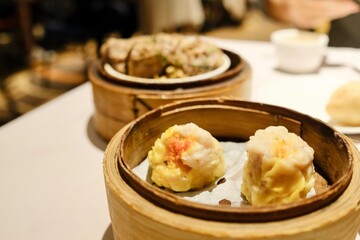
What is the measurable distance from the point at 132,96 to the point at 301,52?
1.01m

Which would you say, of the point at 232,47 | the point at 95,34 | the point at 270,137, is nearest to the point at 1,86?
the point at 95,34

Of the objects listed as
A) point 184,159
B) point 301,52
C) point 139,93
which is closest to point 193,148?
point 184,159

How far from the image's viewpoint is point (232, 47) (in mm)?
2424

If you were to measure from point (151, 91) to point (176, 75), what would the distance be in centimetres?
18

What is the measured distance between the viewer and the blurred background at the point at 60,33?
3.92 m

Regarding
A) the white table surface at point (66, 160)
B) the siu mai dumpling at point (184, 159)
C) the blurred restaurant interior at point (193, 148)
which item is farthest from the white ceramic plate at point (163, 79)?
the siu mai dumpling at point (184, 159)

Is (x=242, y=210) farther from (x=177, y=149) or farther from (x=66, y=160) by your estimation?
(x=66, y=160)

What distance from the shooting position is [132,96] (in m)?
1.29

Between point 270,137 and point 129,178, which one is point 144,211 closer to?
point 129,178

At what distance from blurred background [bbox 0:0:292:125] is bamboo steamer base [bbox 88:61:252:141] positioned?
8.02 ft

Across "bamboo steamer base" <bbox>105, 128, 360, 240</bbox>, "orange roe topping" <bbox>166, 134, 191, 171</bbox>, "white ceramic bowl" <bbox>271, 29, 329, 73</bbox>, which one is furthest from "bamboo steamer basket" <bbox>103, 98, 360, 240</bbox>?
"white ceramic bowl" <bbox>271, 29, 329, 73</bbox>

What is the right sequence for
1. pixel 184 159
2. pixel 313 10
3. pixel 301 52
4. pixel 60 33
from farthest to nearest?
1. pixel 60 33
2. pixel 313 10
3. pixel 301 52
4. pixel 184 159

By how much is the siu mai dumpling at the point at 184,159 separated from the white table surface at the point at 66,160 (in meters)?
0.23

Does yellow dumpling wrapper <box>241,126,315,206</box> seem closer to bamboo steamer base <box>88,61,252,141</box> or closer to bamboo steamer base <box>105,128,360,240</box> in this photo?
bamboo steamer base <box>105,128,360,240</box>
